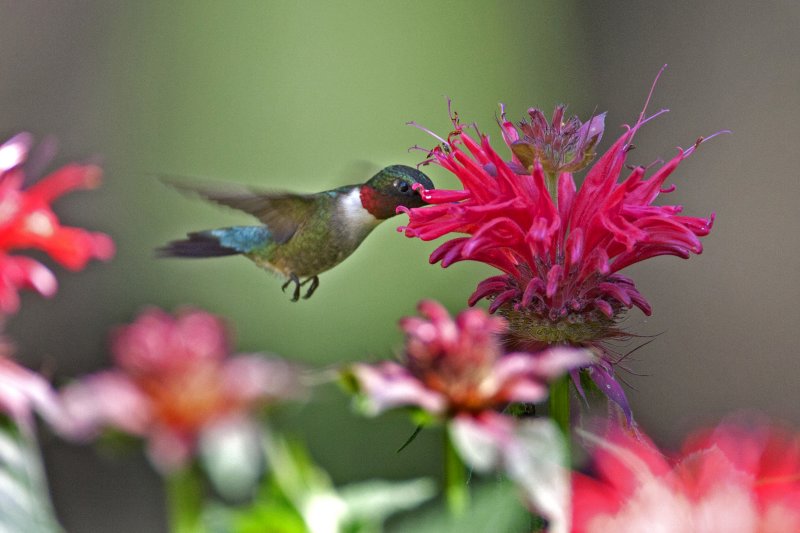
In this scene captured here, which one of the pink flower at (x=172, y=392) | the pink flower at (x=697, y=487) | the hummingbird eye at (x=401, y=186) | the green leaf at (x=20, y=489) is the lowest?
the pink flower at (x=697, y=487)

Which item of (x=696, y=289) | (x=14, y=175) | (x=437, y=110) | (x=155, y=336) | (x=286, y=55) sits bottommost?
(x=696, y=289)

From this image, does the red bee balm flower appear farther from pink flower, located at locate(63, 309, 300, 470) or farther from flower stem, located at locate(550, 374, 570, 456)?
pink flower, located at locate(63, 309, 300, 470)

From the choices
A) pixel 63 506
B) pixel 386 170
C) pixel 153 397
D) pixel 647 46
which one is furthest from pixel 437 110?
pixel 153 397

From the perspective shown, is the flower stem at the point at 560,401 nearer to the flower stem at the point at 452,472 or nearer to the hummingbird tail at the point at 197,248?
the flower stem at the point at 452,472

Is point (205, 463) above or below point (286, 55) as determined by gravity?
below

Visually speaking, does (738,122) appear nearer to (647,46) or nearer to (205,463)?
(647,46)

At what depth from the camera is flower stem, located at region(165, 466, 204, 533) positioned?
0.37 metres

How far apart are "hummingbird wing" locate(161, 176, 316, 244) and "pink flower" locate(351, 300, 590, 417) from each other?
0.45 metres

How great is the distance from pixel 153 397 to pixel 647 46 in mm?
2723

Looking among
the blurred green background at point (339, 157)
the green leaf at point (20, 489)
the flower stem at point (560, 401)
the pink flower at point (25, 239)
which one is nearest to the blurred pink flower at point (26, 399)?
the green leaf at point (20, 489)

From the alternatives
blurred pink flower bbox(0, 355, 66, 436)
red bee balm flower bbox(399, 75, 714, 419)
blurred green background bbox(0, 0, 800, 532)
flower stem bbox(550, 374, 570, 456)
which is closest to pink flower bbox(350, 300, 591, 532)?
blurred pink flower bbox(0, 355, 66, 436)

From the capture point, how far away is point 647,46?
9.48ft

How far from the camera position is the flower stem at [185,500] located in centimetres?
37

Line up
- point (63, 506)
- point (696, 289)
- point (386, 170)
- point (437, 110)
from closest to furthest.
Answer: point (386, 170) → point (63, 506) → point (696, 289) → point (437, 110)
